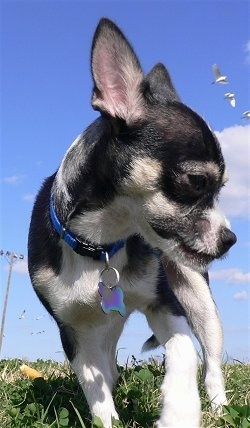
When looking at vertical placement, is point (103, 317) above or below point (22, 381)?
above

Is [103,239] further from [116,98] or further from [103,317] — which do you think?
[116,98]

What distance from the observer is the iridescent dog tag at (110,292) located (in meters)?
4.41

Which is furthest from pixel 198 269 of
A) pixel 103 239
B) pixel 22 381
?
pixel 22 381

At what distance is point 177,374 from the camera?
13.4 feet

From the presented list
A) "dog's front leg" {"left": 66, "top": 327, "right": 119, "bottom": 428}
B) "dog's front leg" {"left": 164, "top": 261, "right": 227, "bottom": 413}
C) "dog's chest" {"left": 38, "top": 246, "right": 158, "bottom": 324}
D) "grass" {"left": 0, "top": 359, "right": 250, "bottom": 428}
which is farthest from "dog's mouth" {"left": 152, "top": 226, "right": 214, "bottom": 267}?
"grass" {"left": 0, "top": 359, "right": 250, "bottom": 428}

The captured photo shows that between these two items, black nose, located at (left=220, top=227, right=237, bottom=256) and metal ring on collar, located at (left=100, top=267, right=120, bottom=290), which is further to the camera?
metal ring on collar, located at (left=100, top=267, right=120, bottom=290)

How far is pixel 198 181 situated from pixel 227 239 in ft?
1.39

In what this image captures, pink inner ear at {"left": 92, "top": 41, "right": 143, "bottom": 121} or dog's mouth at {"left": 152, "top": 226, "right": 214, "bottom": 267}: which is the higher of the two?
pink inner ear at {"left": 92, "top": 41, "right": 143, "bottom": 121}

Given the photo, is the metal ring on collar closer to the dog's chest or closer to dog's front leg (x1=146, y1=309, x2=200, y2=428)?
the dog's chest

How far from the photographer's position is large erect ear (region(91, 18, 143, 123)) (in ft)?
13.9

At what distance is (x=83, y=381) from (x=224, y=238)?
144 centimetres

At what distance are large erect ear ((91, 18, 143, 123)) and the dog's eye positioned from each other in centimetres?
60

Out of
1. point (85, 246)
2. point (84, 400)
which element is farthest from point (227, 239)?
point (84, 400)

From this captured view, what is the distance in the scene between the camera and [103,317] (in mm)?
4797
